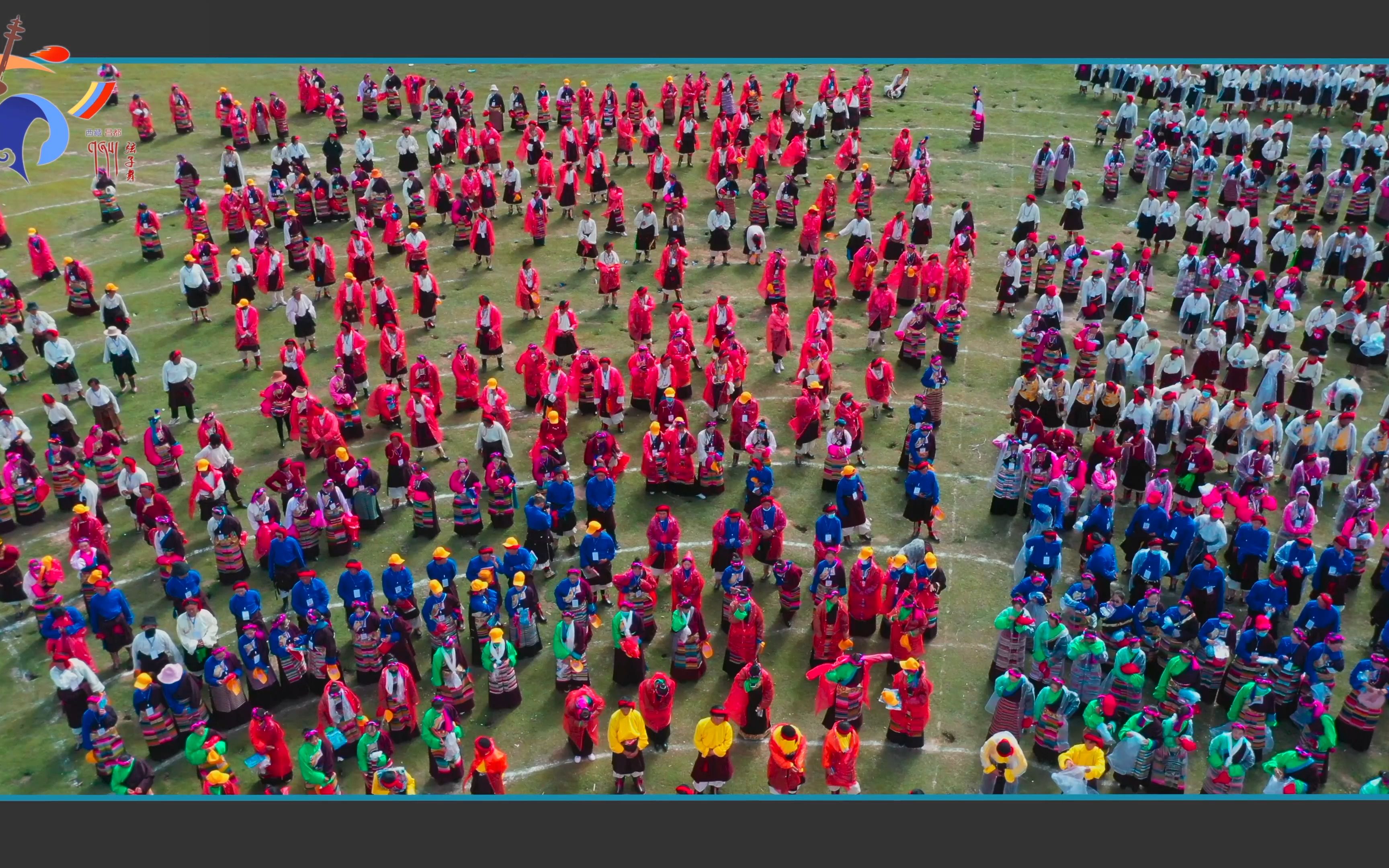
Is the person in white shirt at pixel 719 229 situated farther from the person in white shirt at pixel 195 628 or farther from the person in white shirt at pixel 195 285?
the person in white shirt at pixel 195 628

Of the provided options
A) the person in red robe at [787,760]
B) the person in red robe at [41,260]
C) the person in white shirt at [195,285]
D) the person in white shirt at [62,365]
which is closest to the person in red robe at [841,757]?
the person in red robe at [787,760]

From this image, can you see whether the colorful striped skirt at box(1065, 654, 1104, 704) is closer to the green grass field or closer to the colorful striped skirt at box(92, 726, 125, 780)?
the green grass field

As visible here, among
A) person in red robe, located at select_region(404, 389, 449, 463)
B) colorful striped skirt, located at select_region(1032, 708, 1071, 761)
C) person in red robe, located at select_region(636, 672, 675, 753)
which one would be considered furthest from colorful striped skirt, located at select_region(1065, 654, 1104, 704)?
person in red robe, located at select_region(404, 389, 449, 463)

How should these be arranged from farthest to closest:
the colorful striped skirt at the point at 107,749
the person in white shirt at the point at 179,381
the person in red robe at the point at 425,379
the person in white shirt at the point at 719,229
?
the person in white shirt at the point at 719,229
the person in white shirt at the point at 179,381
the person in red robe at the point at 425,379
the colorful striped skirt at the point at 107,749

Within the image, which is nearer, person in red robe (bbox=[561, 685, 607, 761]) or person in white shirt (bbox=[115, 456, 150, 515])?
person in red robe (bbox=[561, 685, 607, 761])

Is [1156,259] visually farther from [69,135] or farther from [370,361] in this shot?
[69,135]

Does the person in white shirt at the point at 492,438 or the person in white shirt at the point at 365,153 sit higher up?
the person in white shirt at the point at 365,153
